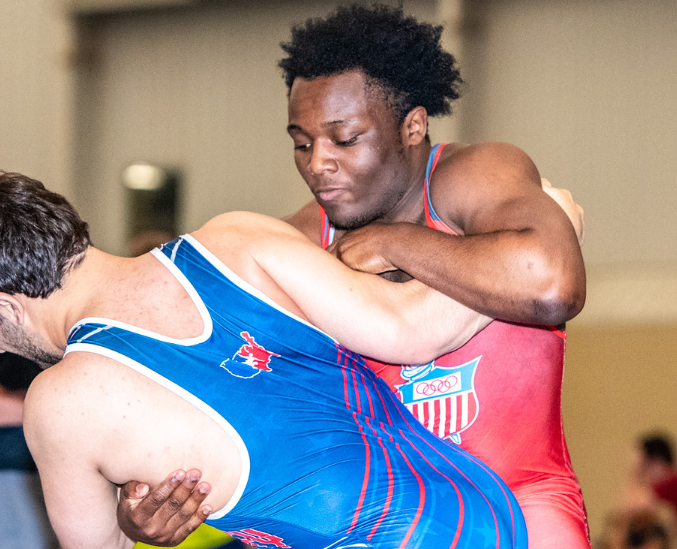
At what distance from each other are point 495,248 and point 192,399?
0.68 metres

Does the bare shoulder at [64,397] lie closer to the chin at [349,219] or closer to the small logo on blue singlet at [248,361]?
the small logo on blue singlet at [248,361]

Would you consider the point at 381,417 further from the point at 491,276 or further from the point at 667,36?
the point at 667,36

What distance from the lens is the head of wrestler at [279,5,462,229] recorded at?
1.84 metres

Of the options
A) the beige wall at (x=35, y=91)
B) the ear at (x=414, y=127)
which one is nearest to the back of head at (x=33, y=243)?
the ear at (x=414, y=127)

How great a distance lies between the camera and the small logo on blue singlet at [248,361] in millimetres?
1247

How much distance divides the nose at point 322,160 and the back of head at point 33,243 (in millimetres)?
648

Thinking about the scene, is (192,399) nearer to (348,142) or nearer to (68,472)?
(68,472)

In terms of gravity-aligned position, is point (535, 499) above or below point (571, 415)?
above

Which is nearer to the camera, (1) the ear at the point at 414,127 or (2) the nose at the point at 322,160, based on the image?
(2) the nose at the point at 322,160

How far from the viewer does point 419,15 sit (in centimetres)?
573

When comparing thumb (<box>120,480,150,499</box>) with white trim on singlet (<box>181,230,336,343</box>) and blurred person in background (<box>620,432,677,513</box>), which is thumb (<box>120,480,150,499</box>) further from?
blurred person in background (<box>620,432,677,513</box>)

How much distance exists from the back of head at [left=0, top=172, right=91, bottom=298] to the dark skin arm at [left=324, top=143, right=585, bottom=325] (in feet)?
2.02

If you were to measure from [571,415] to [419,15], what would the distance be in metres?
3.29

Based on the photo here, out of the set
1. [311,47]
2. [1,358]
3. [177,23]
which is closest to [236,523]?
[311,47]
